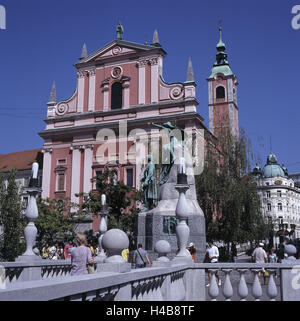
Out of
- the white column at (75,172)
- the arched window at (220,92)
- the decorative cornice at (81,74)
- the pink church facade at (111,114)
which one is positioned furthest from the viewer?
the arched window at (220,92)

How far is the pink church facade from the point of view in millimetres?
36844

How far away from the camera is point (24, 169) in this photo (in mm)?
48562

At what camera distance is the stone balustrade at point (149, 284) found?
271 centimetres

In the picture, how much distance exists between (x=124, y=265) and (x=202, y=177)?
19023 millimetres

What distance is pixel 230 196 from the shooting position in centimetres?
2236

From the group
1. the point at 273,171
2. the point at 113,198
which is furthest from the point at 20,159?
the point at 273,171

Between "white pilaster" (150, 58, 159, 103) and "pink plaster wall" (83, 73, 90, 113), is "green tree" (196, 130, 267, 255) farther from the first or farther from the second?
"pink plaster wall" (83, 73, 90, 113)

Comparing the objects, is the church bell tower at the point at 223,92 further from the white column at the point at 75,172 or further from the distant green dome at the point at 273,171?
the distant green dome at the point at 273,171

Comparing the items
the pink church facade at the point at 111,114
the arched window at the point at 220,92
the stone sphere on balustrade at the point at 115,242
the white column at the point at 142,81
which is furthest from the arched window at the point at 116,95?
the stone sphere on balustrade at the point at 115,242

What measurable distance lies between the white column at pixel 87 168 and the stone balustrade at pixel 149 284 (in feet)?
88.8
